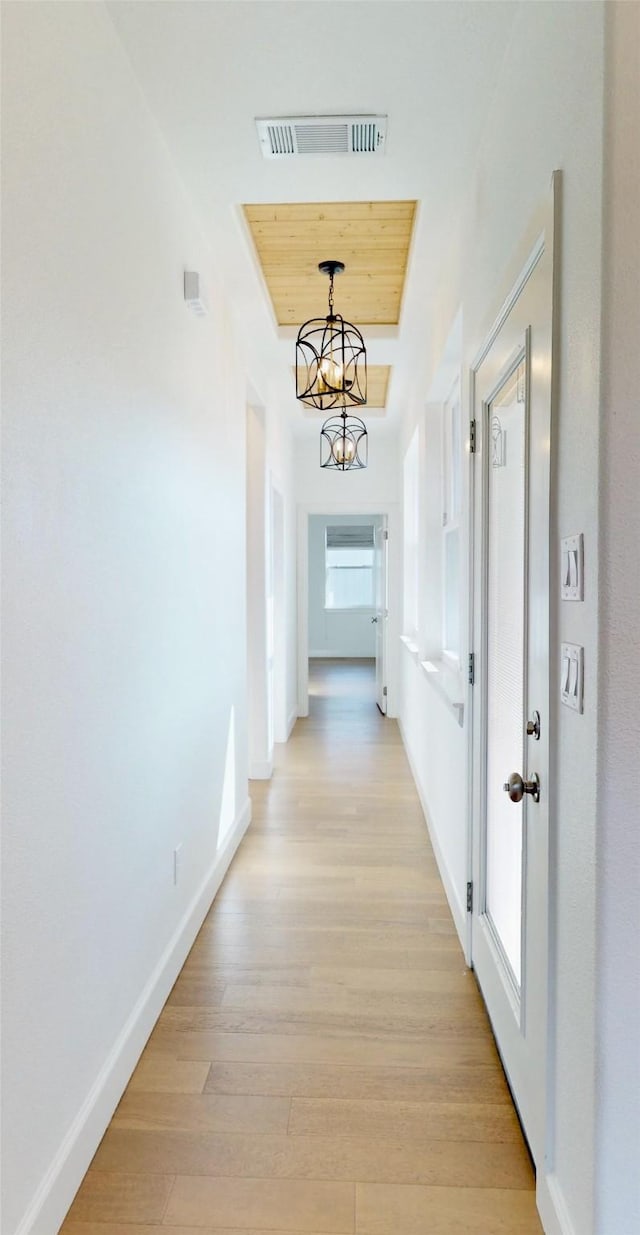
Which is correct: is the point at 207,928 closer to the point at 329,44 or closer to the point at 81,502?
the point at 81,502

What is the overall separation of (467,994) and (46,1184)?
52.2 inches

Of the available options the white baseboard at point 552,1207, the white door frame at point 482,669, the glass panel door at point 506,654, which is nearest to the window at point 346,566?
the white door frame at point 482,669

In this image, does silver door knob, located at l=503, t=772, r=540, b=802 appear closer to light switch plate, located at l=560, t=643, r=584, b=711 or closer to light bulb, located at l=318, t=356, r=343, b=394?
light switch plate, located at l=560, t=643, r=584, b=711

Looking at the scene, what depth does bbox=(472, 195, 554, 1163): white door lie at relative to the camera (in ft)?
4.78

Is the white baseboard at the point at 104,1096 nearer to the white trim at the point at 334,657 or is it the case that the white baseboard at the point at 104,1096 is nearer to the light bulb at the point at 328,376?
the light bulb at the point at 328,376

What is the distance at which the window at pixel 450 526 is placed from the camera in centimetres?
379

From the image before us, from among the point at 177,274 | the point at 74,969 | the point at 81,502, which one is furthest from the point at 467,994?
the point at 177,274

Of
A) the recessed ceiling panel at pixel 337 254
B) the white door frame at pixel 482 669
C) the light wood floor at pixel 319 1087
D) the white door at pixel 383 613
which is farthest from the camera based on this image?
the white door at pixel 383 613

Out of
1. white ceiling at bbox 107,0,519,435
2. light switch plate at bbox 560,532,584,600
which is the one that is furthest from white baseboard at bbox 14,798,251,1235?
white ceiling at bbox 107,0,519,435

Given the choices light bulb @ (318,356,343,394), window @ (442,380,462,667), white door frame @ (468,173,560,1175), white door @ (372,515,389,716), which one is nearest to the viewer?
white door frame @ (468,173,560,1175)

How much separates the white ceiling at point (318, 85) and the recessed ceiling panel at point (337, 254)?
0.79 feet

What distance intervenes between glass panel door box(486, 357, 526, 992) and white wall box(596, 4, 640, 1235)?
20.4 inches

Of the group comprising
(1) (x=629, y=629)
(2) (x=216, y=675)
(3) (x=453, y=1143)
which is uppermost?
(1) (x=629, y=629)

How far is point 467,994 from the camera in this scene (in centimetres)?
227
